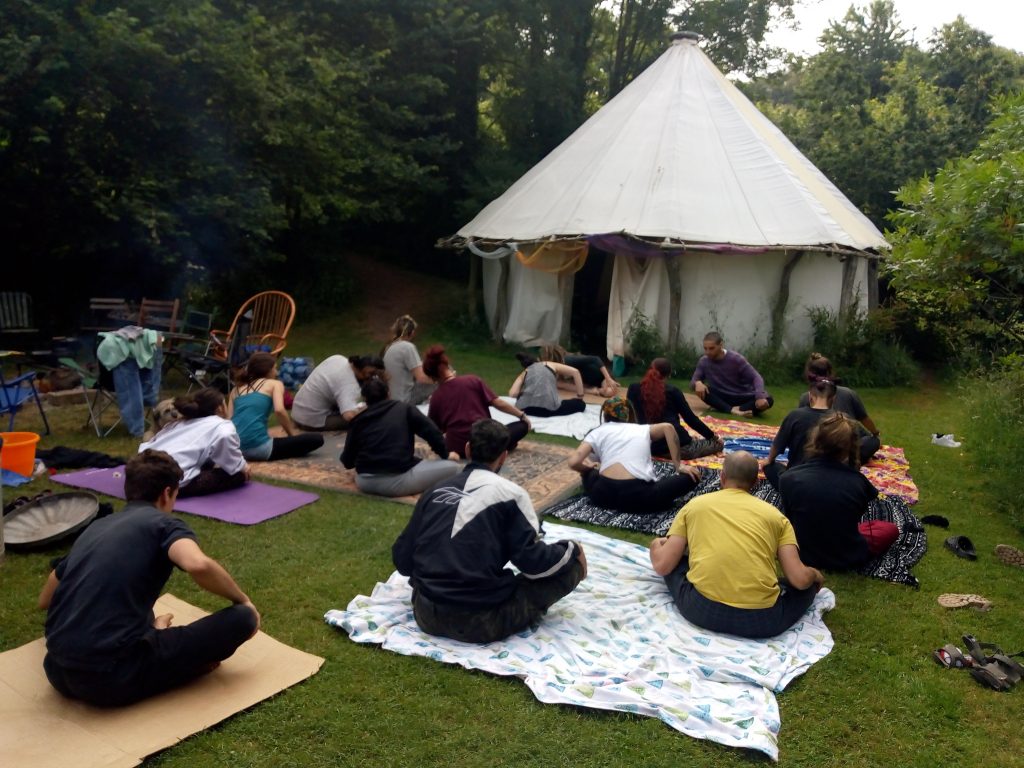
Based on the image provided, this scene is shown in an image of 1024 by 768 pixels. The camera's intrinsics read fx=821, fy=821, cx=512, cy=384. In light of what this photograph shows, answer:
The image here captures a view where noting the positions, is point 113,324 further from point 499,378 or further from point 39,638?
point 39,638

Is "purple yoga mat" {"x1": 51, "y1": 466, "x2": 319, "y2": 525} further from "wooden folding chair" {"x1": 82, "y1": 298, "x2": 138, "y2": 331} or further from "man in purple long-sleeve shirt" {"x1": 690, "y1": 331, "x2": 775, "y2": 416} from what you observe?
"man in purple long-sleeve shirt" {"x1": 690, "y1": 331, "x2": 775, "y2": 416}

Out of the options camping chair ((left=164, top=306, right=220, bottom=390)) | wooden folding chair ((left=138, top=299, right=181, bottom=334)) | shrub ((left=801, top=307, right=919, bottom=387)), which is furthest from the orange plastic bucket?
shrub ((left=801, top=307, right=919, bottom=387))

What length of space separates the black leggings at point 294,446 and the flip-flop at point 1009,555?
5.75 m

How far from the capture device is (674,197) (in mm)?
13820

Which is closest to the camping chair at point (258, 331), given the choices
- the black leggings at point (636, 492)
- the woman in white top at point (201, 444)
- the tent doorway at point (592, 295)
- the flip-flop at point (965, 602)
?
the woman in white top at point (201, 444)

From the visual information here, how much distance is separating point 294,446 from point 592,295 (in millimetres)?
11284

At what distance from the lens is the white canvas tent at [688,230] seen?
13.4 metres

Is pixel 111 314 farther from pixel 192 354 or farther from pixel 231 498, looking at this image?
pixel 231 498

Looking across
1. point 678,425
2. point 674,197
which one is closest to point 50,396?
point 678,425

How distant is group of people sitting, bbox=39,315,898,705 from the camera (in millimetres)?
3328

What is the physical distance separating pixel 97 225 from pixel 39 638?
9247 mm

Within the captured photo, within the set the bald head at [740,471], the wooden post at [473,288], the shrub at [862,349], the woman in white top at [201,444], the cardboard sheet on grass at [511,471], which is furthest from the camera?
the wooden post at [473,288]

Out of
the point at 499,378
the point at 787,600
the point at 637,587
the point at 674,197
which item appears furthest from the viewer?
the point at 674,197

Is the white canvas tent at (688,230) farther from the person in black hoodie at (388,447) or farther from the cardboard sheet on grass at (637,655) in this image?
the cardboard sheet on grass at (637,655)
